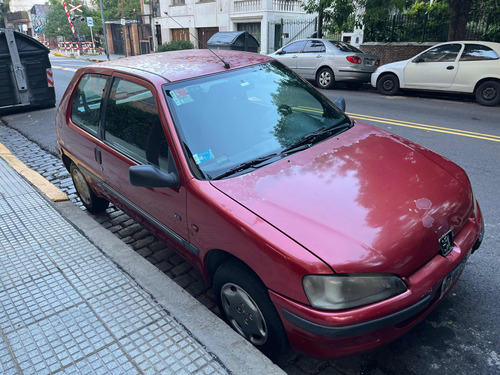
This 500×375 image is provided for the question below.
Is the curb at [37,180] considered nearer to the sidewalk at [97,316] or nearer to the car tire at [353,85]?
the sidewalk at [97,316]

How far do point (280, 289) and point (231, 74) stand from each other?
6.24 feet

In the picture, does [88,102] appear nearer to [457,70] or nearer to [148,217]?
[148,217]

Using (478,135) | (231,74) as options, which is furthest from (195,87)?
(478,135)

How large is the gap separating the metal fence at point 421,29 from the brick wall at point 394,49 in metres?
0.36

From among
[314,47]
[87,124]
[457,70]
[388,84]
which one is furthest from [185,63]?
[314,47]

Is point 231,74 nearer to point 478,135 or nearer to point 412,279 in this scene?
point 412,279

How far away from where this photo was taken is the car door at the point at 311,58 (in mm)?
12453

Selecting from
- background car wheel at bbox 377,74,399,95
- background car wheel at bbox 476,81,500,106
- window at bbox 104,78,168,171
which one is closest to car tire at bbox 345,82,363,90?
background car wheel at bbox 377,74,399,95

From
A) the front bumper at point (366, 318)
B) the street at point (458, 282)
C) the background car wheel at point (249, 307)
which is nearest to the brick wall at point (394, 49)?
the street at point (458, 282)

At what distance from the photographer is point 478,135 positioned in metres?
6.99

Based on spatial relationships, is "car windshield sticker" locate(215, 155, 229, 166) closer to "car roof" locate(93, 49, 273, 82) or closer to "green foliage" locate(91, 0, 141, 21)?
"car roof" locate(93, 49, 273, 82)

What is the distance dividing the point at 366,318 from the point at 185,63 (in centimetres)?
251

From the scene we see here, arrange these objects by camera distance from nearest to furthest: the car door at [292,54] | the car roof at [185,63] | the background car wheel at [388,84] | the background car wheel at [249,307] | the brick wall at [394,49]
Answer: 1. the background car wheel at [249,307]
2. the car roof at [185,63]
3. the background car wheel at [388,84]
4. the car door at [292,54]
5. the brick wall at [394,49]

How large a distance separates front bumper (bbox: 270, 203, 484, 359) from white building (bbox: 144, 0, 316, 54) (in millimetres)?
20424
